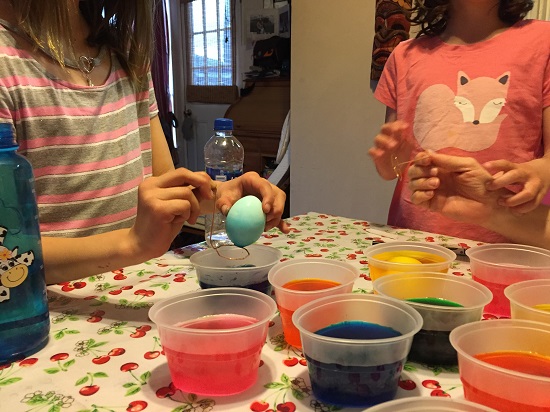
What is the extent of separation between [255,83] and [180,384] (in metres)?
3.27

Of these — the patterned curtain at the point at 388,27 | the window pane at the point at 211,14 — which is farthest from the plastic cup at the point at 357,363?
the window pane at the point at 211,14

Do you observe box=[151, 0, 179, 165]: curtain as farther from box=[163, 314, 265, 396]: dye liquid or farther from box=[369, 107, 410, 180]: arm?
box=[163, 314, 265, 396]: dye liquid

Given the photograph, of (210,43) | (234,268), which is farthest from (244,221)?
(210,43)

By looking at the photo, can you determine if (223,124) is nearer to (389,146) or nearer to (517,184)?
(389,146)

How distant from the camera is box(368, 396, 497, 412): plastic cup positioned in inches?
17.5

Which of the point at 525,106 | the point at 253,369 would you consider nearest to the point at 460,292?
the point at 253,369

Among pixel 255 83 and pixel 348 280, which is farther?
pixel 255 83

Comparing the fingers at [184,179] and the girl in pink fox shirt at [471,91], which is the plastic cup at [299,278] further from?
the girl in pink fox shirt at [471,91]

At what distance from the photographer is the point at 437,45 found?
1401 millimetres

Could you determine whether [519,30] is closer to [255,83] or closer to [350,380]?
[350,380]

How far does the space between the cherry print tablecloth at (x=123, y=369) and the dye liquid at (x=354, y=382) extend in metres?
0.02

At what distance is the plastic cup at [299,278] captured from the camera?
0.67 m

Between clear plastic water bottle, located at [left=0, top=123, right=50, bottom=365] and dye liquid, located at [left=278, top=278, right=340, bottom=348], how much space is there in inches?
13.3

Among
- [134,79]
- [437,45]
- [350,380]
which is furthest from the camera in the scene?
[437,45]
